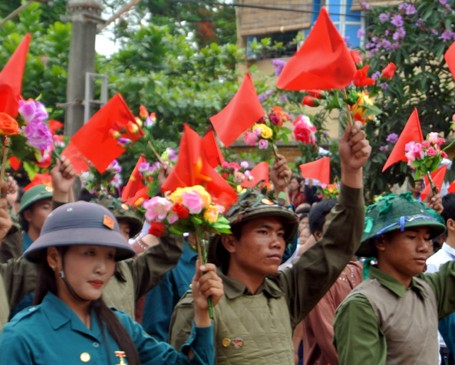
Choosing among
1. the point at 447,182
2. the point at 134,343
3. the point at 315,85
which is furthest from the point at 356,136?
the point at 447,182

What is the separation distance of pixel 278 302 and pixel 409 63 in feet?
23.5

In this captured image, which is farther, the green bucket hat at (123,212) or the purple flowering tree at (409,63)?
the purple flowering tree at (409,63)

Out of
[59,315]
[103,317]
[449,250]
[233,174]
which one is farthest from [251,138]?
[59,315]

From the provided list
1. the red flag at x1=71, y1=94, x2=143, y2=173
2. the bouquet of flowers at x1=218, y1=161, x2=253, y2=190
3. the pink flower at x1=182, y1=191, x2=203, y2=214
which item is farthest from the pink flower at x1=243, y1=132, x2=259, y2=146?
the pink flower at x1=182, y1=191, x2=203, y2=214

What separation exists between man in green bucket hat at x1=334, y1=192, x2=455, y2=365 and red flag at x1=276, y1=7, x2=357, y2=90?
899 mm

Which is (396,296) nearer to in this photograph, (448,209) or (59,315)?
(448,209)

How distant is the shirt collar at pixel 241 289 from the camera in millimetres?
5289

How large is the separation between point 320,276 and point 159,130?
10689 mm

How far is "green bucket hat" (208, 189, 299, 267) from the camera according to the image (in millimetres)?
5320

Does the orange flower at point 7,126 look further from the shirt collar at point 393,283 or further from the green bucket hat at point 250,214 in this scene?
the shirt collar at point 393,283

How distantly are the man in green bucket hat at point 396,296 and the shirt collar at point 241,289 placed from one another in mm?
340

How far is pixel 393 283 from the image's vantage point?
5520 millimetres

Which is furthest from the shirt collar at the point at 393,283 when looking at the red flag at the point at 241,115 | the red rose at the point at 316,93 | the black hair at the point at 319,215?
the black hair at the point at 319,215

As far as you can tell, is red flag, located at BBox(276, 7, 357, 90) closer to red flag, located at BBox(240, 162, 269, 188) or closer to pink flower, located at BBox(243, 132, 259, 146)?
pink flower, located at BBox(243, 132, 259, 146)
